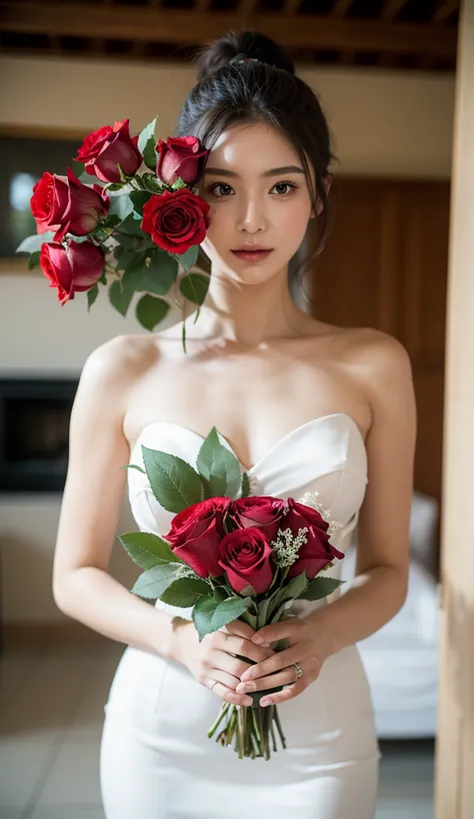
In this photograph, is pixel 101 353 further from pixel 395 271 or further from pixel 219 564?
pixel 395 271

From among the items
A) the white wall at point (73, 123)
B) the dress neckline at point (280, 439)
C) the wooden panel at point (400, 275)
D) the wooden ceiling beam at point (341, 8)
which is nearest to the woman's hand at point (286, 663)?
the dress neckline at point (280, 439)

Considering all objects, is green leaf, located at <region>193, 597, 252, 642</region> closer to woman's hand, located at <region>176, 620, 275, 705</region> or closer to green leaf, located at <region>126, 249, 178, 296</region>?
woman's hand, located at <region>176, 620, 275, 705</region>

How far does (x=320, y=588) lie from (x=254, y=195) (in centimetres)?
55

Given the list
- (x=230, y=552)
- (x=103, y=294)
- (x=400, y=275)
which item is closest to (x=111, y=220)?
(x=230, y=552)

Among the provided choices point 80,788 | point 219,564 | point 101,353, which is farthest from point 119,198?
point 80,788

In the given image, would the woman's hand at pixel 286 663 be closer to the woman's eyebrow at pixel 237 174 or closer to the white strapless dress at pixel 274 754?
the white strapless dress at pixel 274 754

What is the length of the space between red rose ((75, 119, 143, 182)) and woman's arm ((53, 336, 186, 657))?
0.29 m

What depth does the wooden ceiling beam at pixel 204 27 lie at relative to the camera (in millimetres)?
3727

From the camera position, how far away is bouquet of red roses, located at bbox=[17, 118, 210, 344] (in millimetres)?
1075

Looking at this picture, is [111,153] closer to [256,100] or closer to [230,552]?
[256,100]

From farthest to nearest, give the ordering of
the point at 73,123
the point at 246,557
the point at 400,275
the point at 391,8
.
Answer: the point at 400,275, the point at 73,123, the point at 391,8, the point at 246,557

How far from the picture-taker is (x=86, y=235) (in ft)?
3.76

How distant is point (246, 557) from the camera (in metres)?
0.94

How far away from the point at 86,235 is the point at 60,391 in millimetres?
3207
